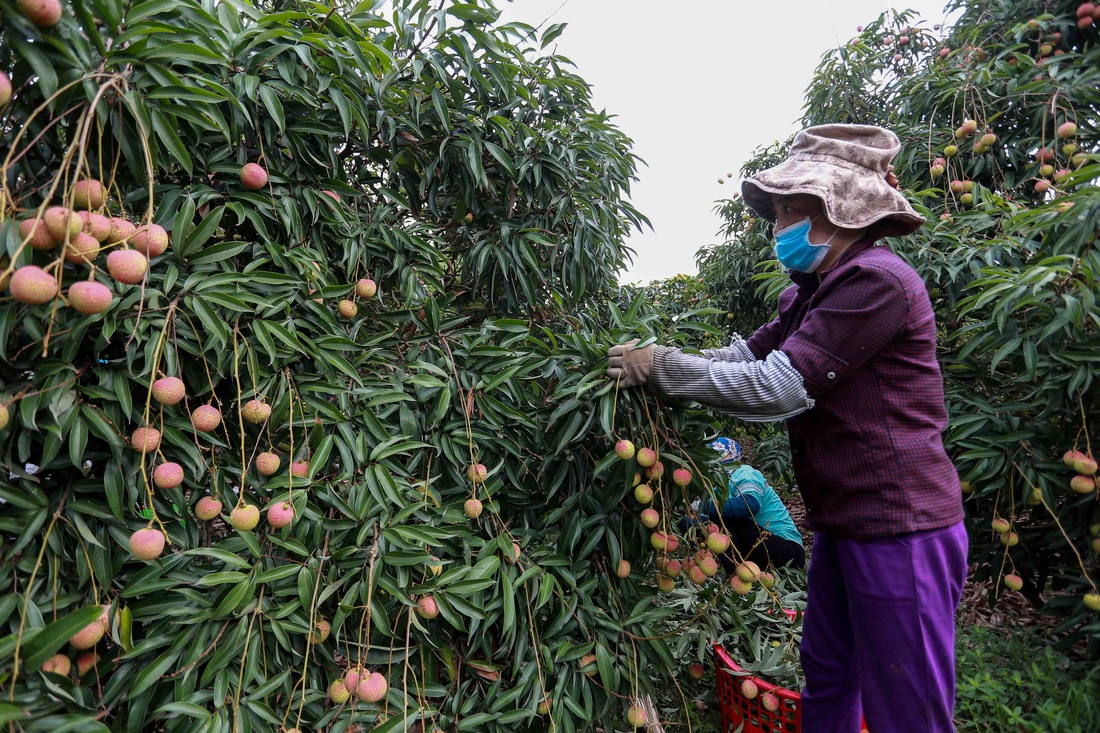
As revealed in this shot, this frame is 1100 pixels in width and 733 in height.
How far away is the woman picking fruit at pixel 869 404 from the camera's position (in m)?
1.18

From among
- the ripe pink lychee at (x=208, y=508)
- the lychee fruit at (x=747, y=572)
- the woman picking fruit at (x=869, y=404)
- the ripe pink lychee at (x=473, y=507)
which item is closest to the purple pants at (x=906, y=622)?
the woman picking fruit at (x=869, y=404)

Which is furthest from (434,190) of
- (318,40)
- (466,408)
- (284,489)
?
(284,489)

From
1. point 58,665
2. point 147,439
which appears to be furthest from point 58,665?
point 147,439

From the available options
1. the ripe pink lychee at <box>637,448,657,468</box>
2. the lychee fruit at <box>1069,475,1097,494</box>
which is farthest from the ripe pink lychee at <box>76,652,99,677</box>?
the lychee fruit at <box>1069,475,1097,494</box>

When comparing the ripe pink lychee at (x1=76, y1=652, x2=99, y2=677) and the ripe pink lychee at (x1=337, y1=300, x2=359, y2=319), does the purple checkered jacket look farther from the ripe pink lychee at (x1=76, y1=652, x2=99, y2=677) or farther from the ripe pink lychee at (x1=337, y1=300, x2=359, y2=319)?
the ripe pink lychee at (x1=76, y1=652, x2=99, y2=677)

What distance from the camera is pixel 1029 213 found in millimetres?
1642

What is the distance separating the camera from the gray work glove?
4.11 ft

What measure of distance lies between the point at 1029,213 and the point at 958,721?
148cm

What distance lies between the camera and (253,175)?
3.85 feet

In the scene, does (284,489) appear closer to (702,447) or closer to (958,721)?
(702,447)

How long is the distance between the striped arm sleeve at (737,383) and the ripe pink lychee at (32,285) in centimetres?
101

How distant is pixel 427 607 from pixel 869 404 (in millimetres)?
996

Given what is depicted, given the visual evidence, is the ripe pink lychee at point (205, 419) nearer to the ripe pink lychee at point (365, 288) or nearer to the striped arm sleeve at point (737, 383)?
the ripe pink lychee at point (365, 288)

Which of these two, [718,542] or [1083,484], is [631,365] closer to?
[718,542]
